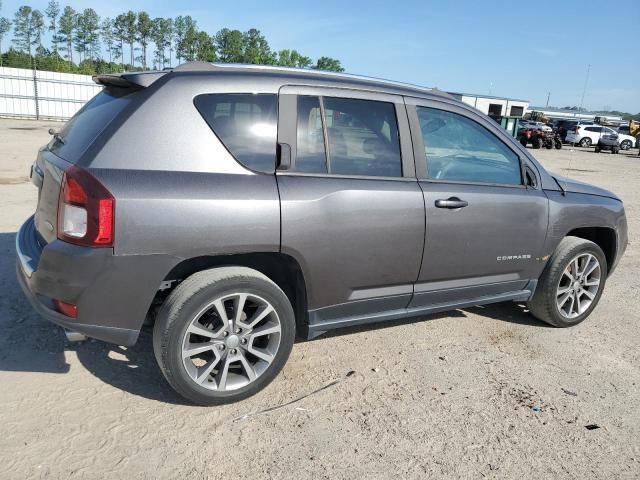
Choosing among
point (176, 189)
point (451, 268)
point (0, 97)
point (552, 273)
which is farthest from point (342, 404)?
point (0, 97)

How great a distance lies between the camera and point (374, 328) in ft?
13.5

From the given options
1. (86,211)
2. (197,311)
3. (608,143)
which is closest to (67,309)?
(86,211)

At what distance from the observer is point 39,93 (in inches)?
1071

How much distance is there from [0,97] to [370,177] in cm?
2907

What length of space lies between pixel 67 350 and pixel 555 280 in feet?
12.0

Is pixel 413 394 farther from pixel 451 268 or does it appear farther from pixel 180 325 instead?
pixel 180 325

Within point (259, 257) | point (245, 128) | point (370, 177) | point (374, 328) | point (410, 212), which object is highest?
point (245, 128)

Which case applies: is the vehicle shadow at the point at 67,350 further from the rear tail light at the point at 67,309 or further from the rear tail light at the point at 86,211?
the rear tail light at the point at 86,211

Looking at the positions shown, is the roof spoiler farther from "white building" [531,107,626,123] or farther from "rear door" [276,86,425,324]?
"white building" [531,107,626,123]

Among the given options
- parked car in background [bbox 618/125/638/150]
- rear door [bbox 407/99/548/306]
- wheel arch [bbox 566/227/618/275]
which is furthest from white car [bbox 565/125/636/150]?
rear door [bbox 407/99/548/306]

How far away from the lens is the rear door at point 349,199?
9.84ft

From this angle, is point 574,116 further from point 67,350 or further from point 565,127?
point 67,350

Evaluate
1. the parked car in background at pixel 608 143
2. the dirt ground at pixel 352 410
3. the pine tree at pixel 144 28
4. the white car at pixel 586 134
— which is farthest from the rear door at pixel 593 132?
the pine tree at pixel 144 28

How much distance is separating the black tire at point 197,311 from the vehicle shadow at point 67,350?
213mm
